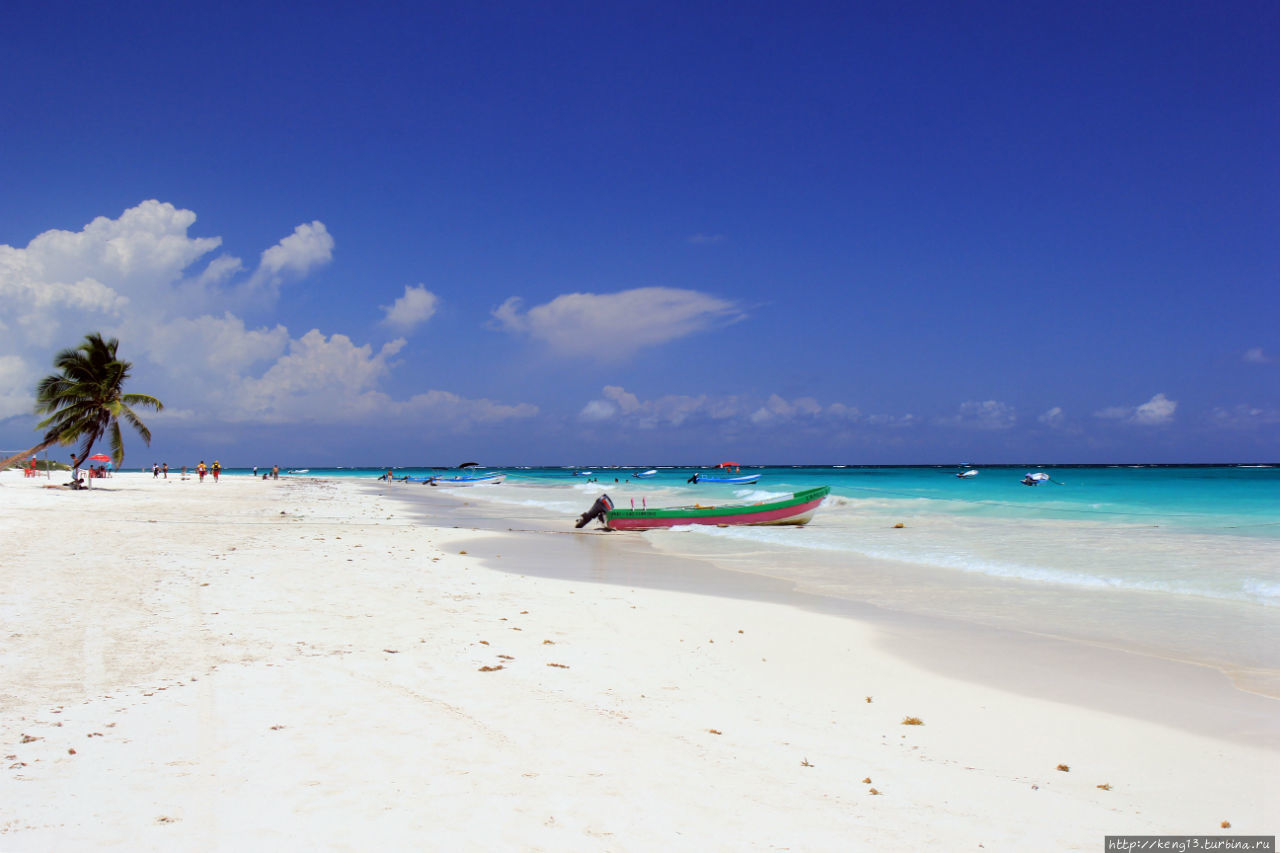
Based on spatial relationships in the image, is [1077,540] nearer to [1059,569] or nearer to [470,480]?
[1059,569]

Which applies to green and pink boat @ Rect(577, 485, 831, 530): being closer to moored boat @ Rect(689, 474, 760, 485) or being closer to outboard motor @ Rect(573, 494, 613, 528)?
outboard motor @ Rect(573, 494, 613, 528)

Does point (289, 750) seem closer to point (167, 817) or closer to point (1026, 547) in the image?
point (167, 817)

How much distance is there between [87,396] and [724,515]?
1405 inches

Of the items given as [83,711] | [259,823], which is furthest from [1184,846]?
[83,711]

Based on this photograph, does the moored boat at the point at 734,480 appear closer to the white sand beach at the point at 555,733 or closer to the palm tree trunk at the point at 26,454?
the palm tree trunk at the point at 26,454

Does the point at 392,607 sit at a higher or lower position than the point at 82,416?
lower

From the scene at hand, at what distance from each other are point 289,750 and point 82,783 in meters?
1.14

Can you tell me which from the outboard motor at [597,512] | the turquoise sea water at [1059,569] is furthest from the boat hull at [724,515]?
the turquoise sea water at [1059,569]

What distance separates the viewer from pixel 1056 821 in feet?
14.6

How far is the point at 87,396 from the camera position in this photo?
38.5 meters

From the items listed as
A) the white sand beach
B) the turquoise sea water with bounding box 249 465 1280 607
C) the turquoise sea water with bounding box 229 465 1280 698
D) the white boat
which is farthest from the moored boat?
the white sand beach

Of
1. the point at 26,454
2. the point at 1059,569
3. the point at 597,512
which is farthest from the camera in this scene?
the point at 26,454

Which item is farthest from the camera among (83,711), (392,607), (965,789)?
(392,607)

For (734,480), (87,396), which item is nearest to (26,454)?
(87,396)
